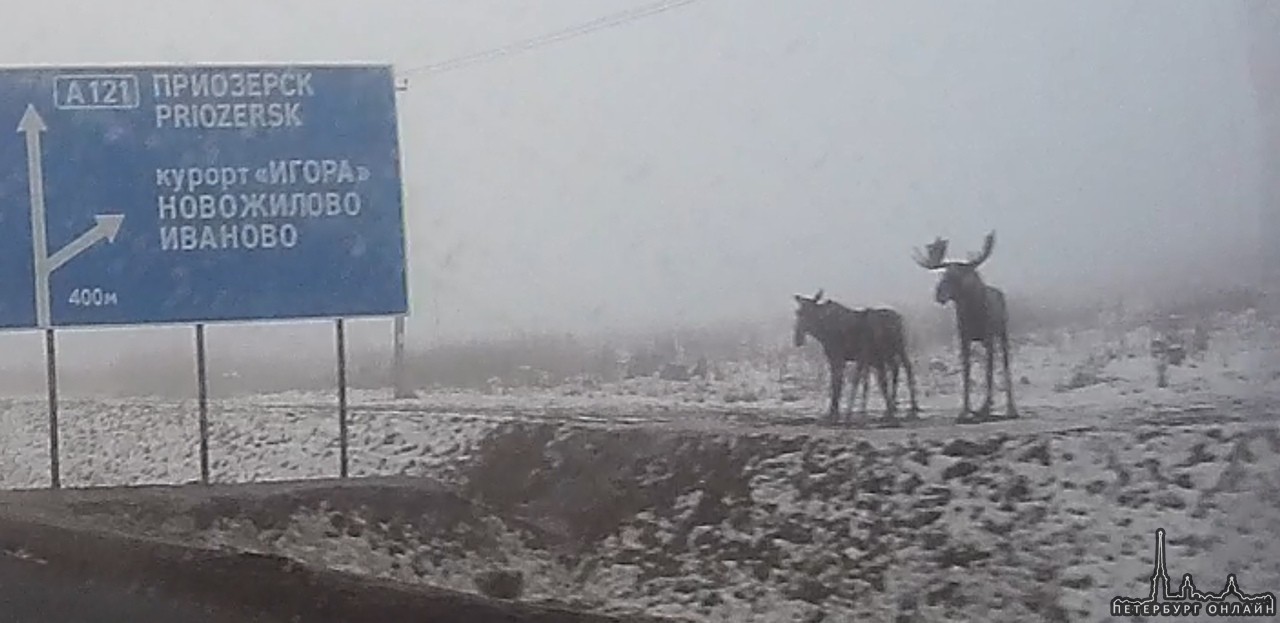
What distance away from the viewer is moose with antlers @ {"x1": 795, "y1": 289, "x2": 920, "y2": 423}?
701cm

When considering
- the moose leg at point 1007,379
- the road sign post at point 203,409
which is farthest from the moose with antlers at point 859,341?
the road sign post at point 203,409

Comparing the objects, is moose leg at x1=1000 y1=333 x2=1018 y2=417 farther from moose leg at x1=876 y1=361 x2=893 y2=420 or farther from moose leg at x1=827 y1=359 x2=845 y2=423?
moose leg at x1=827 y1=359 x2=845 y2=423

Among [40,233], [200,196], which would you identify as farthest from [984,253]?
[40,233]

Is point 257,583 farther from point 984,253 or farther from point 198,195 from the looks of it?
point 984,253

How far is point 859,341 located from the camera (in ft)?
22.9

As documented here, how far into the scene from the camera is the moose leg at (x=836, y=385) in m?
7.02

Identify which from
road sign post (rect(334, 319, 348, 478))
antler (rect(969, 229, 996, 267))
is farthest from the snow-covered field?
antler (rect(969, 229, 996, 267))

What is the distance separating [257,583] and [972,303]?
110 inches

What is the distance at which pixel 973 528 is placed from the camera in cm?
693

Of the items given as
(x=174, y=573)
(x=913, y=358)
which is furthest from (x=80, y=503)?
(x=913, y=358)

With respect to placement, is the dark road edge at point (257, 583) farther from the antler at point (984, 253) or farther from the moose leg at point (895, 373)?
the antler at point (984, 253)

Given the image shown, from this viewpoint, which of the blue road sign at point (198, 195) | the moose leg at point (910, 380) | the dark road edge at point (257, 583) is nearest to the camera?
the dark road edge at point (257, 583)

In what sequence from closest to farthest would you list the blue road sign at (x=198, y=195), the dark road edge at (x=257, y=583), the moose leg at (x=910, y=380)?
the dark road edge at (x=257, y=583) < the blue road sign at (x=198, y=195) < the moose leg at (x=910, y=380)

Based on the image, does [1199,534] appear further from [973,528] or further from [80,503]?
[80,503]
